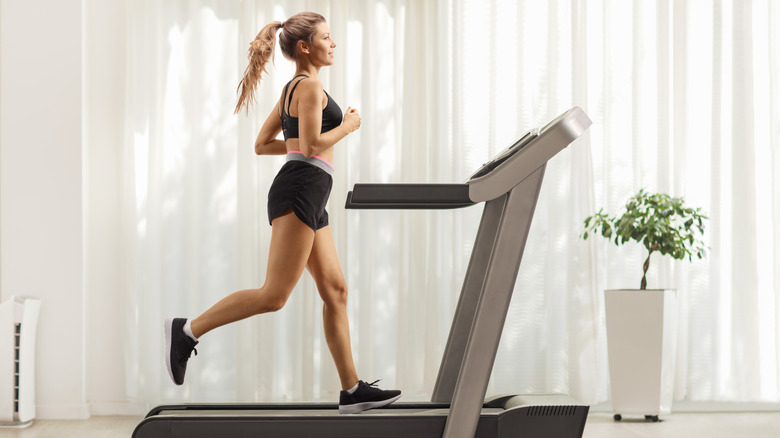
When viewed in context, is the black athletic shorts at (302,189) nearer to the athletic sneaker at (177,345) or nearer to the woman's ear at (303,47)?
the woman's ear at (303,47)

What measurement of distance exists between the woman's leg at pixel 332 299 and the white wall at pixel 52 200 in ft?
5.27

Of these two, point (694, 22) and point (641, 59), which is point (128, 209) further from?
point (694, 22)

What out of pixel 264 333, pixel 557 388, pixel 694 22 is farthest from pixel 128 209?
pixel 694 22

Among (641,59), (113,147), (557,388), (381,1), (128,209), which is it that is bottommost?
(557,388)

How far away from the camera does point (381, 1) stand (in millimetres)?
3500

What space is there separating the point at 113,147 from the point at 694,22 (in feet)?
9.54

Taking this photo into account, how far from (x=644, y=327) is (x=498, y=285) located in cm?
151

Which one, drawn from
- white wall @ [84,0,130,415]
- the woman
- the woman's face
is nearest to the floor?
white wall @ [84,0,130,415]

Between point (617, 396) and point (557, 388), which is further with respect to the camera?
point (557, 388)

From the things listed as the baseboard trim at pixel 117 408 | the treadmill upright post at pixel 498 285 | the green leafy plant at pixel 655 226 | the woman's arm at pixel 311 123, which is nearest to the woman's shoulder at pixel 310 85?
the woman's arm at pixel 311 123

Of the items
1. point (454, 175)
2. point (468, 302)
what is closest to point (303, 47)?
point (468, 302)

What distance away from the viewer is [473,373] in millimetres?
1827

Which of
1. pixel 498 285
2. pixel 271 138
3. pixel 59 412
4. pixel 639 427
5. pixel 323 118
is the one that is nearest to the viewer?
pixel 498 285

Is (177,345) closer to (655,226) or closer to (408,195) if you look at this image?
(408,195)
